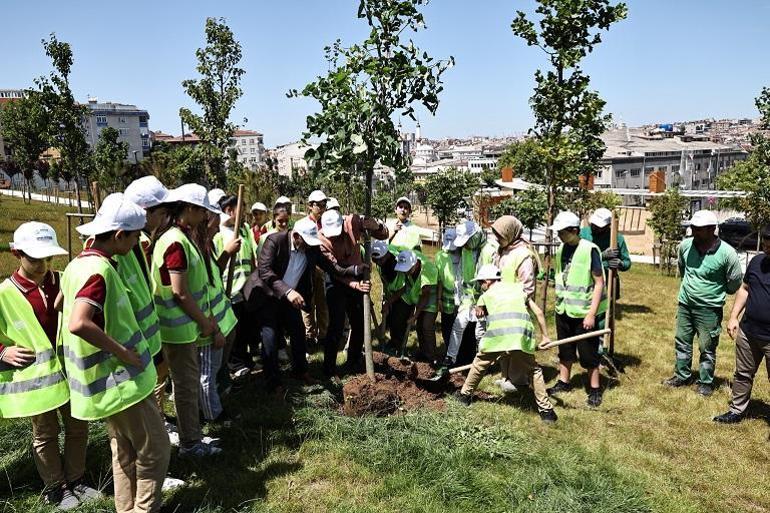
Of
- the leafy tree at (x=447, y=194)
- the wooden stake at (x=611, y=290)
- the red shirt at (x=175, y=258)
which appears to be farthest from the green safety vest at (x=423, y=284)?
the leafy tree at (x=447, y=194)

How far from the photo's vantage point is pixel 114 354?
2912 mm

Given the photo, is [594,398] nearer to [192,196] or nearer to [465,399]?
[465,399]

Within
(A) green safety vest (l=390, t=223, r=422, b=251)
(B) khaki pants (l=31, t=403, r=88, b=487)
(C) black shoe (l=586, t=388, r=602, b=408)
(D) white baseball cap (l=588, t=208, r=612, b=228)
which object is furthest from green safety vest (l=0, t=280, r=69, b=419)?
(D) white baseball cap (l=588, t=208, r=612, b=228)

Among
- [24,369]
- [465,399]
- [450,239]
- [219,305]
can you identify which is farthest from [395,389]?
[24,369]

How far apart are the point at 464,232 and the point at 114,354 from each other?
13.4 ft

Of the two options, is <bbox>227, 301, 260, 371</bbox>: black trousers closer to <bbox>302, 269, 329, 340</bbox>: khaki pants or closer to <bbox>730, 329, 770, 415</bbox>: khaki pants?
<bbox>302, 269, 329, 340</bbox>: khaki pants

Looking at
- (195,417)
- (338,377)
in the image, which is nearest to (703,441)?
(338,377)

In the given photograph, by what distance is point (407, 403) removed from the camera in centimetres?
526

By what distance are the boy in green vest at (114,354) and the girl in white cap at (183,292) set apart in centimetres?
66

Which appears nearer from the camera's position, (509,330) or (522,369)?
(509,330)

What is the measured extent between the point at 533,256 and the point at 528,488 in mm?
2491

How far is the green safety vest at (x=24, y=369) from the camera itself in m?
3.34

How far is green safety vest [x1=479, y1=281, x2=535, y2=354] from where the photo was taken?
197 inches

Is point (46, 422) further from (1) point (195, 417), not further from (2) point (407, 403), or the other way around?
(2) point (407, 403)
